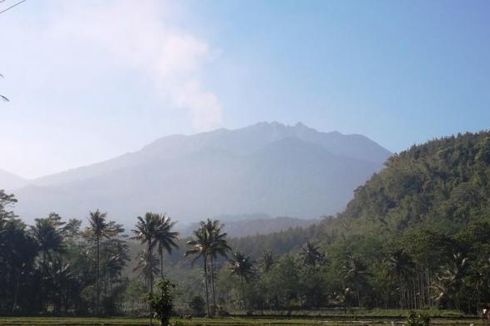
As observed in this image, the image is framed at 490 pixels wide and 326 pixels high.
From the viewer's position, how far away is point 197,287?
176125 millimetres

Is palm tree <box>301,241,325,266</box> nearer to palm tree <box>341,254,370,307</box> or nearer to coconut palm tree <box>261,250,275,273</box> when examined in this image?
coconut palm tree <box>261,250,275,273</box>

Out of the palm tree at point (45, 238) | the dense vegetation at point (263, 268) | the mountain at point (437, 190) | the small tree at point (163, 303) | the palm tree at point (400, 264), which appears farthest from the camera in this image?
the mountain at point (437, 190)

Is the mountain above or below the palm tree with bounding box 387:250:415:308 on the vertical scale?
above

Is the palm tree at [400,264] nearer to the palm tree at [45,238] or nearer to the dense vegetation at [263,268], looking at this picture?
the dense vegetation at [263,268]

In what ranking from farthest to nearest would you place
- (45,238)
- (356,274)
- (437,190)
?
(437,190) < (356,274) < (45,238)

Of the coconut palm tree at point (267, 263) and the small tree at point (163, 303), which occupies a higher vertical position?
the coconut palm tree at point (267, 263)

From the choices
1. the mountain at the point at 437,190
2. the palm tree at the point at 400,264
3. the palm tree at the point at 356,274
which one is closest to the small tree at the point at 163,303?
the palm tree at the point at 356,274

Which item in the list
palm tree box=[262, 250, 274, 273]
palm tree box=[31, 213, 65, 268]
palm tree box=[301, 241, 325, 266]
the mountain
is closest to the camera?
palm tree box=[31, 213, 65, 268]

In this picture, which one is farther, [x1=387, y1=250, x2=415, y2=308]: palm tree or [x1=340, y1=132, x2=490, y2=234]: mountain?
[x1=340, y1=132, x2=490, y2=234]: mountain

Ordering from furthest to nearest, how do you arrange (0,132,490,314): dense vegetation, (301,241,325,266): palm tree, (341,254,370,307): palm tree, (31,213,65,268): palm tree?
(301,241,325,266): palm tree → (341,254,370,307): palm tree → (31,213,65,268): palm tree → (0,132,490,314): dense vegetation

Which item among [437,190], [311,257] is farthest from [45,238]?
[437,190]

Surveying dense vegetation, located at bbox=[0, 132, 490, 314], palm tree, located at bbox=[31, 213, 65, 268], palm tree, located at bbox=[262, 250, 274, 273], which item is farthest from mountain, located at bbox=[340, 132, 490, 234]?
palm tree, located at bbox=[31, 213, 65, 268]

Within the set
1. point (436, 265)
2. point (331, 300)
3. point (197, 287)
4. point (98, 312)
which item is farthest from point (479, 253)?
point (197, 287)

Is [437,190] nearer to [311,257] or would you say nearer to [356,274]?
[311,257]
